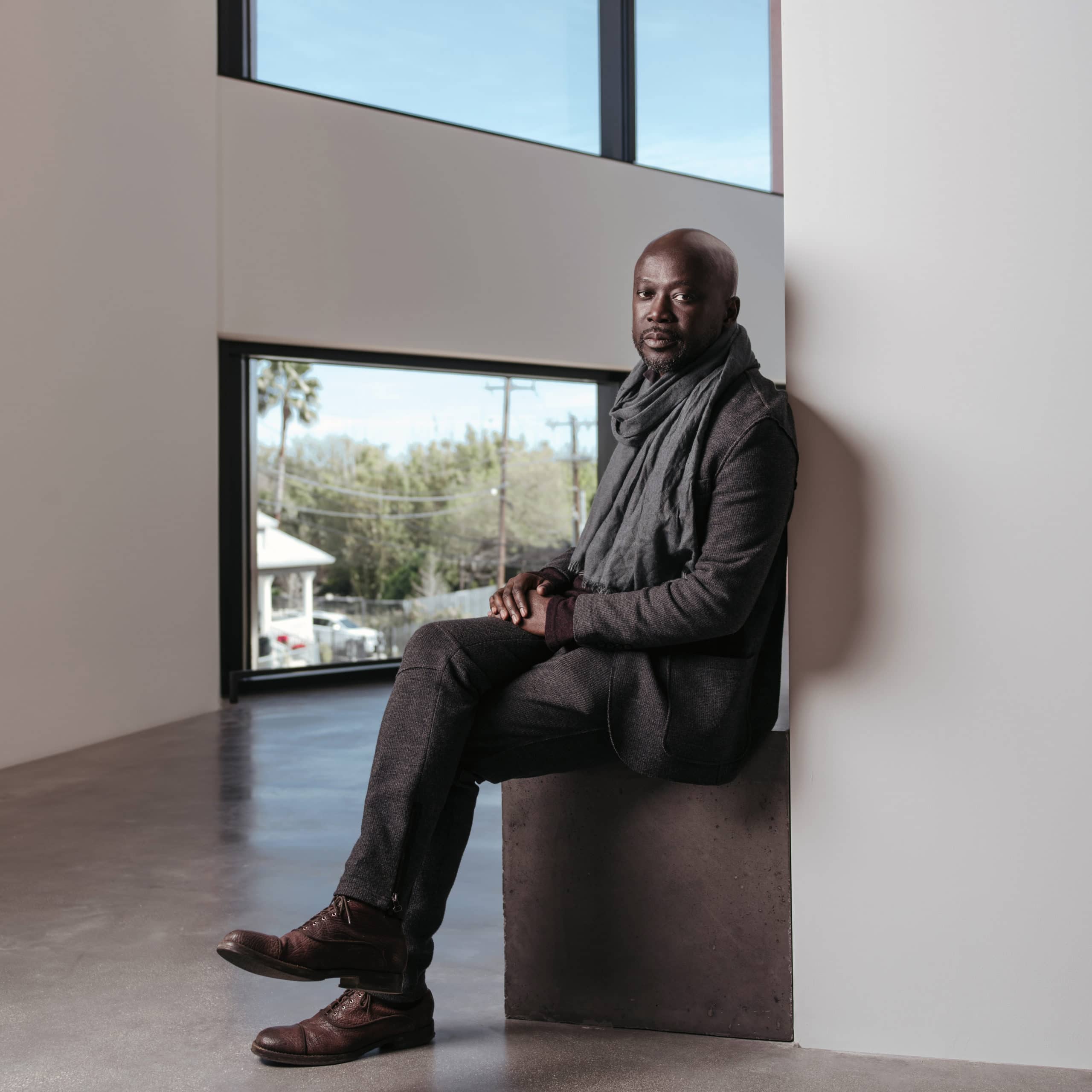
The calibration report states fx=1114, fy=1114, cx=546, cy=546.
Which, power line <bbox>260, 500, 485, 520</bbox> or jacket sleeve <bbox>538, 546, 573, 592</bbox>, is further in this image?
power line <bbox>260, 500, 485, 520</bbox>

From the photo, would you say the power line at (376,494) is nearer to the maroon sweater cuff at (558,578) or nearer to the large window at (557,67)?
the large window at (557,67)

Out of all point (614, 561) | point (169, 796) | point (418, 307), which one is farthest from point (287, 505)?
point (614, 561)

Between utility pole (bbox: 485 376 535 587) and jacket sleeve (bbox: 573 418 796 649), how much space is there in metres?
5.33

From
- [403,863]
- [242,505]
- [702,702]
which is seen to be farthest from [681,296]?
[242,505]

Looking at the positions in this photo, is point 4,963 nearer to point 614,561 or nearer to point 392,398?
point 614,561

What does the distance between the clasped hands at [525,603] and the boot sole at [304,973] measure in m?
0.60

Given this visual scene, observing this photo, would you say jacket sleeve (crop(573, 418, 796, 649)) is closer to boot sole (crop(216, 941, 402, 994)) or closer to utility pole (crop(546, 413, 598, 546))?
boot sole (crop(216, 941, 402, 994))

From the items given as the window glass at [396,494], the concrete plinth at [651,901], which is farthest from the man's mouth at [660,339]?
the window glass at [396,494]

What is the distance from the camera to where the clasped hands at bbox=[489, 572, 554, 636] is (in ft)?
6.39

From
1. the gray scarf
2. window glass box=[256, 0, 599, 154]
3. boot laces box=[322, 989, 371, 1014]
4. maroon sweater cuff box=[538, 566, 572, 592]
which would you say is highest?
window glass box=[256, 0, 599, 154]

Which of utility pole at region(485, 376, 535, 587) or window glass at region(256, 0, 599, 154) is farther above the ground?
window glass at region(256, 0, 599, 154)

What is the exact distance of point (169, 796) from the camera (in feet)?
12.7

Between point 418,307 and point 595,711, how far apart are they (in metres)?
4.76

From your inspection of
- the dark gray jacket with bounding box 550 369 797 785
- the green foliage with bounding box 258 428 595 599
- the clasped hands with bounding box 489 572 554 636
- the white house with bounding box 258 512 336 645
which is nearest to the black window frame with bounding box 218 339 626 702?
the white house with bounding box 258 512 336 645
